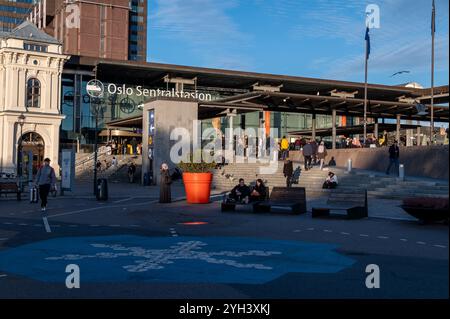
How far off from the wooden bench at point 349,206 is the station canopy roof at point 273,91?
71.0 feet

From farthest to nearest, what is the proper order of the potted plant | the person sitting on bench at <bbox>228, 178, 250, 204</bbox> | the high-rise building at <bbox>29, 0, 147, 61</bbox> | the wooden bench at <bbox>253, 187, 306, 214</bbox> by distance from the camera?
the high-rise building at <bbox>29, 0, 147, 61</bbox>, the potted plant, the person sitting on bench at <bbox>228, 178, 250, 204</bbox>, the wooden bench at <bbox>253, 187, 306, 214</bbox>

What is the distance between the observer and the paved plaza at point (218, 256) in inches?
249

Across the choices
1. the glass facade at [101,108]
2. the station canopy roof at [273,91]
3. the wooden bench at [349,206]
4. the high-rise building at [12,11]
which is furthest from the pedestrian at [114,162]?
the high-rise building at [12,11]

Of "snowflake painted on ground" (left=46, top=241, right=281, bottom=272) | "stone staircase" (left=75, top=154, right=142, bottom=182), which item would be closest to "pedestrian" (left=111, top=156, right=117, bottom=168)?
"stone staircase" (left=75, top=154, right=142, bottom=182)

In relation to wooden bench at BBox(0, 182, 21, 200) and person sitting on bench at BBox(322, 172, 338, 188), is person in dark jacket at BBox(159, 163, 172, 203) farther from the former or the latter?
person sitting on bench at BBox(322, 172, 338, 188)

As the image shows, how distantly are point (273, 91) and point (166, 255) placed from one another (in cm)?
4326

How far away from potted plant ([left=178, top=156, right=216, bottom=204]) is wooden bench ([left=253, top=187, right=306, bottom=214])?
361cm

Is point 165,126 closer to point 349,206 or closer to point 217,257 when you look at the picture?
point 349,206

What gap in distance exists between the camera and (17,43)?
49.6 metres

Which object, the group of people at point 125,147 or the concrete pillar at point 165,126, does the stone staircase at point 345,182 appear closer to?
the concrete pillar at point 165,126

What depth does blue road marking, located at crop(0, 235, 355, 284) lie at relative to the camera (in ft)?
24.0

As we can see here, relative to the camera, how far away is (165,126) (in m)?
33.4

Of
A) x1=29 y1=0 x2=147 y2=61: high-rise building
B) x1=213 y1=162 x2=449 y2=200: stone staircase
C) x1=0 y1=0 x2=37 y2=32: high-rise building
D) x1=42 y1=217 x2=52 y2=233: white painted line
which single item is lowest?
x1=42 y1=217 x2=52 y2=233: white painted line

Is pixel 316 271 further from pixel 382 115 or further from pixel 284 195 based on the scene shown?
pixel 382 115
